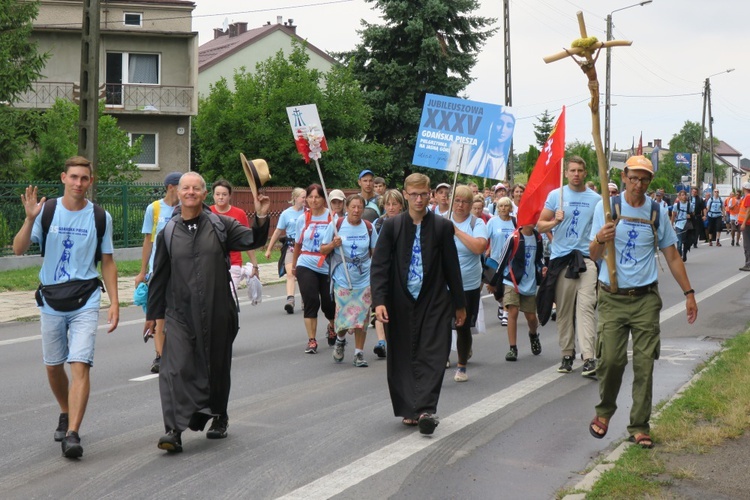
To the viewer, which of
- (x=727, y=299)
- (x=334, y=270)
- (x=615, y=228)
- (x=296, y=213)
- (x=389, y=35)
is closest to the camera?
(x=615, y=228)

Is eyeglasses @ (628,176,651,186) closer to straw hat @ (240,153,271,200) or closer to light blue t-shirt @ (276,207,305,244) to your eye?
straw hat @ (240,153,271,200)

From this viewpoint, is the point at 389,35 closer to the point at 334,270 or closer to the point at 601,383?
the point at 334,270

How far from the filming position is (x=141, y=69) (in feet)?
137

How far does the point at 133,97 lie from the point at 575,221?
33359 millimetres

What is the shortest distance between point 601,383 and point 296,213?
856cm

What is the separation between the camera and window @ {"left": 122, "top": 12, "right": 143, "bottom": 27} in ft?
135

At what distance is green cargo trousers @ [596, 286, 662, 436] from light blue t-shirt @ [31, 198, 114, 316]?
3305 millimetres

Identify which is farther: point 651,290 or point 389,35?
point 389,35

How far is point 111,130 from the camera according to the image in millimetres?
30359

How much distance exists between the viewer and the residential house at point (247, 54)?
182 ft

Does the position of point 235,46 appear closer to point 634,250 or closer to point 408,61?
point 408,61

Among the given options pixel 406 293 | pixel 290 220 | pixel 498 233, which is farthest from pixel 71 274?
pixel 290 220

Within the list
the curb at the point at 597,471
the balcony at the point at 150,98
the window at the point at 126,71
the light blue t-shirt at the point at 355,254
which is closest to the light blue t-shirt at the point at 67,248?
the curb at the point at 597,471

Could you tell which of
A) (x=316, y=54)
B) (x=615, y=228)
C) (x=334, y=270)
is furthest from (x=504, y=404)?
(x=316, y=54)
